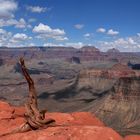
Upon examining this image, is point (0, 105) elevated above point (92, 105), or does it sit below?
above

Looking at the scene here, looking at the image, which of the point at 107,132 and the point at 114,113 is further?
the point at 114,113

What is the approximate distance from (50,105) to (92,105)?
24.5 meters

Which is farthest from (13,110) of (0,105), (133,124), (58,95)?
(58,95)

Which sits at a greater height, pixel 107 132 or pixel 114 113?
pixel 107 132

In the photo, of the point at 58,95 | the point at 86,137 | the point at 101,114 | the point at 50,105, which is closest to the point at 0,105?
the point at 86,137

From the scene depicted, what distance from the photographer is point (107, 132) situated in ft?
56.4

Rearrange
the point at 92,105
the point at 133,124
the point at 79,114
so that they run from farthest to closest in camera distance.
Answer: the point at 92,105 < the point at 133,124 < the point at 79,114

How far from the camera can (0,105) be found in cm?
2859

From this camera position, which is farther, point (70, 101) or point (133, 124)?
point (70, 101)

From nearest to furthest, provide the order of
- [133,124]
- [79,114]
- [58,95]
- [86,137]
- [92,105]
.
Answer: [86,137]
[79,114]
[133,124]
[92,105]
[58,95]

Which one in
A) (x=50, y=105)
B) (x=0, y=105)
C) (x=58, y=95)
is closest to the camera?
(x=0, y=105)

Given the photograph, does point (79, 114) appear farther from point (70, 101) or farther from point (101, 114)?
point (70, 101)

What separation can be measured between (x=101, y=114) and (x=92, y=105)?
1774 cm

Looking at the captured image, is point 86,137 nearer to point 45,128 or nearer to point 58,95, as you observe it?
point 45,128
